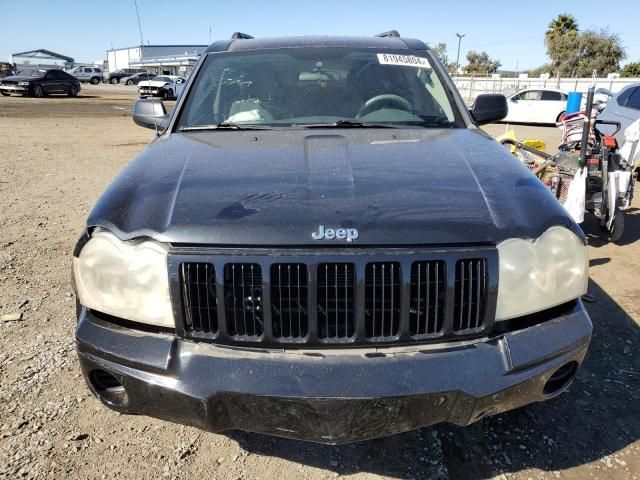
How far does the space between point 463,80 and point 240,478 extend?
36389 mm

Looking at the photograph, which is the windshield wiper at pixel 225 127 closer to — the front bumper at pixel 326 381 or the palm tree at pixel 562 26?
the front bumper at pixel 326 381

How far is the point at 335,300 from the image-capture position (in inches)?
72.3

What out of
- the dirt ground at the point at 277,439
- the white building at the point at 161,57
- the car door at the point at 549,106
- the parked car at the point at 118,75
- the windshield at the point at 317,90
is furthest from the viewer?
the parked car at the point at 118,75

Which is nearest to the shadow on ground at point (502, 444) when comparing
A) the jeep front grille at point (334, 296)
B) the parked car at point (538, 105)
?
the jeep front grille at point (334, 296)

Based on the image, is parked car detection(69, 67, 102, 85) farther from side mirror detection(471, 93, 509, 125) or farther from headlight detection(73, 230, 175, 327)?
headlight detection(73, 230, 175, 327)

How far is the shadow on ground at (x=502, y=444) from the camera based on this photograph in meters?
2.34

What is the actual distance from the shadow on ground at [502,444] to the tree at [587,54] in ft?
172

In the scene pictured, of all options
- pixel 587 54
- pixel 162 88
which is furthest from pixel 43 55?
pixel 587 54

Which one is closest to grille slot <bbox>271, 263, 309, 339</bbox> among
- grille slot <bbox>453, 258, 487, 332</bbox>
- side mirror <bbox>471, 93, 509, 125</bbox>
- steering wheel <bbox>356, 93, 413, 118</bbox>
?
grille slot <bbox>453, 258, 487, 332</bbox>

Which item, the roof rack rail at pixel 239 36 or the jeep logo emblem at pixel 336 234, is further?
the roof rack rail at pixel 239 36

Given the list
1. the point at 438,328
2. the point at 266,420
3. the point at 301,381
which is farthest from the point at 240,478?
the point at 438,328

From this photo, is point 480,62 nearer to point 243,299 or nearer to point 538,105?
point 538,105

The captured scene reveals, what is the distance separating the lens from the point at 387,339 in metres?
1.88

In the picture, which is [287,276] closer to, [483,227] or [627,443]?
[483,227]
